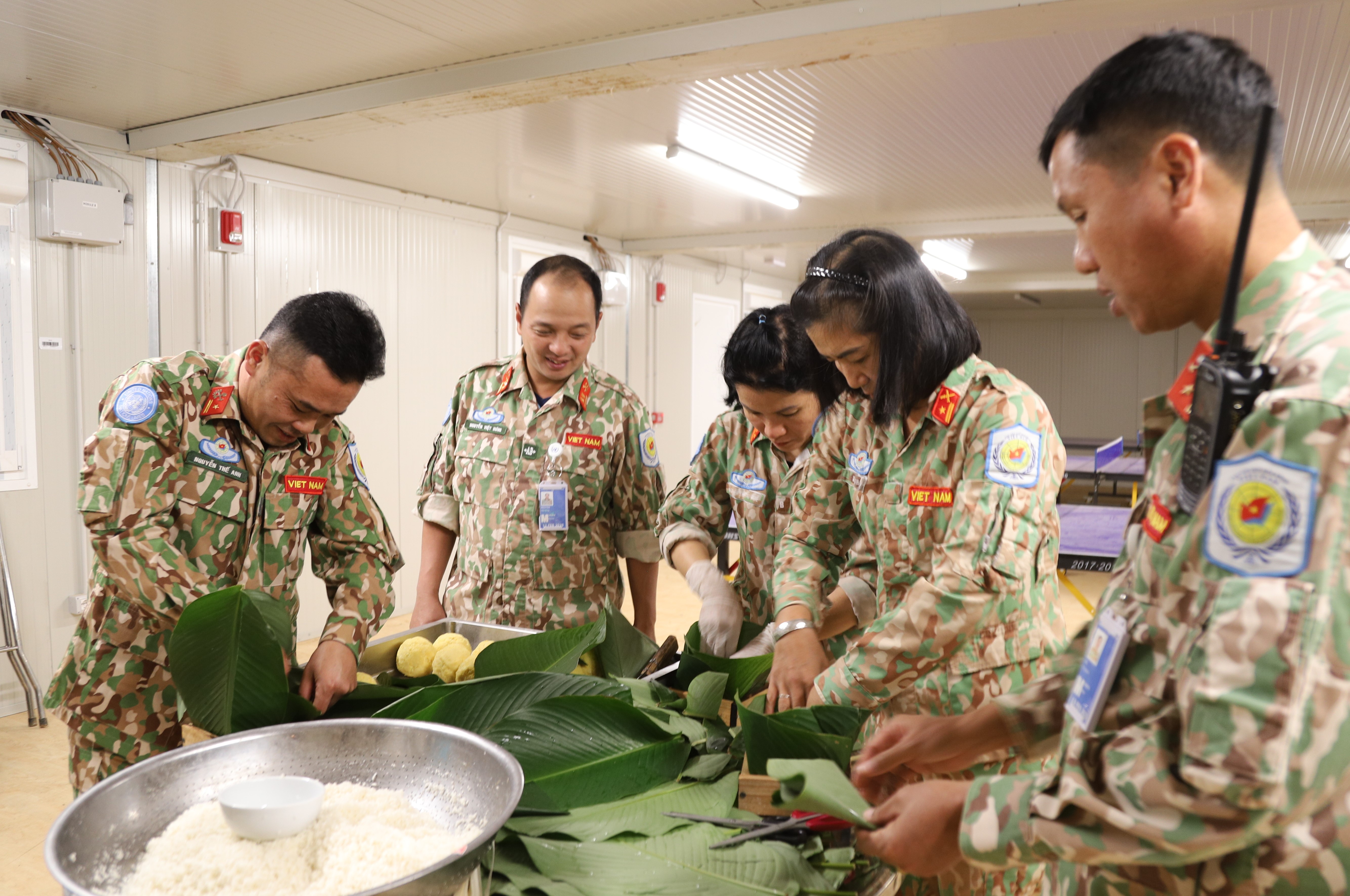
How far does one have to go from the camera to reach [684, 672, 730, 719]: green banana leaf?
1534mm

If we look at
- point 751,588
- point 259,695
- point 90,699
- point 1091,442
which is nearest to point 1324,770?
point 259,695

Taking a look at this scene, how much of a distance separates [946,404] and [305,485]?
1354mm

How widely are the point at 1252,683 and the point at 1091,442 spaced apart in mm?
14307

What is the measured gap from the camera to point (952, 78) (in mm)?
4121

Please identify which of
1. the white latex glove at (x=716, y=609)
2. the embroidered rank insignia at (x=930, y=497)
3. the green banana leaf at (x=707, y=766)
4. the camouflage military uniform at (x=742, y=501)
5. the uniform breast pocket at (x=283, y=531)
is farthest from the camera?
the camouflage military uniform at (x=742, y=501)

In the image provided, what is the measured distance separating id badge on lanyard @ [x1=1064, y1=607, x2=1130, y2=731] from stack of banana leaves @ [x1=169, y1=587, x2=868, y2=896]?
0.27 m

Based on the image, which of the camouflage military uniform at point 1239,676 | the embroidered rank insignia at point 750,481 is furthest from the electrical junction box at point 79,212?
the camouflage military uniform at point 1239,676

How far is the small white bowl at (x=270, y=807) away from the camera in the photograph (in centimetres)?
96

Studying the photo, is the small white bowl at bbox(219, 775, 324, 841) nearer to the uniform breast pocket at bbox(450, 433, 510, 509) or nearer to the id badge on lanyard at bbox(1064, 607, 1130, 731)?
the id badge on lanyard at bbox(1064, 607, 1130, 731)

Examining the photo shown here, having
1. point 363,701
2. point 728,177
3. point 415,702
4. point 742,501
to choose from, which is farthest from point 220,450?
point 728,177

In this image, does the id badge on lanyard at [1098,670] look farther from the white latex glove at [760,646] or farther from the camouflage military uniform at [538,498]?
the camouflage military uniform at [538,498]

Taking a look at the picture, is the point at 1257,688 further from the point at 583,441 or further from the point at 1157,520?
the point at 583,441

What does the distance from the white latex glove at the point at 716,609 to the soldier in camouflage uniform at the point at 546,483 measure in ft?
1.29

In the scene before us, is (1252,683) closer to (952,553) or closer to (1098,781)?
(1098,781)
